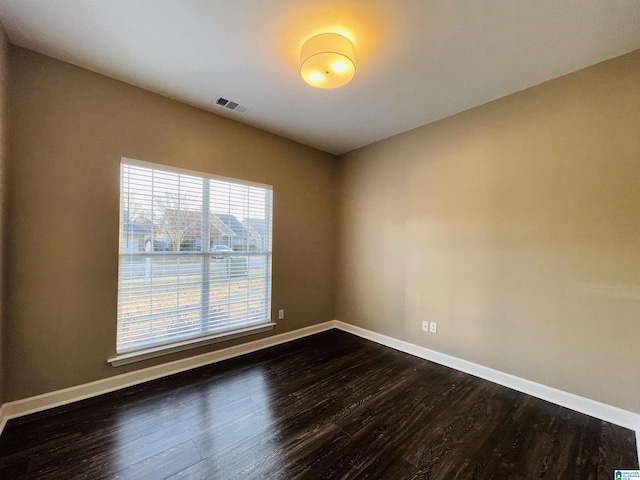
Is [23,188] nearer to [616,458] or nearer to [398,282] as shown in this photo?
[398,282]

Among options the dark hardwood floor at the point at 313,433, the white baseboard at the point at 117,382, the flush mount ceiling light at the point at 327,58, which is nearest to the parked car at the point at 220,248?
the white baseboard at the point at 117,382

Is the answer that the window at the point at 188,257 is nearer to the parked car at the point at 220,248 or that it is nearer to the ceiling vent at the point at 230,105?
the parked car at the point at 220,248

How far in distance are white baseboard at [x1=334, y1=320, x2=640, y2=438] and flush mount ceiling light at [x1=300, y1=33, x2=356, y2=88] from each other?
2.98m

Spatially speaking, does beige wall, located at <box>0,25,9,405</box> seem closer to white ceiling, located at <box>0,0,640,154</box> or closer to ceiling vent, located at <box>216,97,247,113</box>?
white ceiling, located at <box>0,0,640,154</box>

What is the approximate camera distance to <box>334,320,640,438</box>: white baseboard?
1962 mm

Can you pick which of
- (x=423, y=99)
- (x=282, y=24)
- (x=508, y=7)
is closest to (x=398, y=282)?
(x=423, y=99)

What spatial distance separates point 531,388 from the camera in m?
2.36

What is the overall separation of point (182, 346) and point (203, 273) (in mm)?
765

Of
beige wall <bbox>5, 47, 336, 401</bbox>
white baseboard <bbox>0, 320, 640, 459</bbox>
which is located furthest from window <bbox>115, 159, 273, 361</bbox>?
white baseboard <bbox>0, 320, 640, 459</bbox>

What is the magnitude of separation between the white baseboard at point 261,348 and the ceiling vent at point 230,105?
2692 mm

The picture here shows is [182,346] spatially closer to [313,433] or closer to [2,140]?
[313,433]

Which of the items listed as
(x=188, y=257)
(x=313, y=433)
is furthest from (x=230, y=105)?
(x=313, y=433)

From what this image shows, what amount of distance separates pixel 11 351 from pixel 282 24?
308 centimetres

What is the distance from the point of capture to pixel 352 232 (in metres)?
4.02
